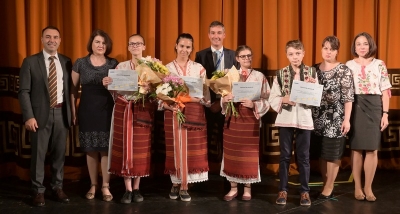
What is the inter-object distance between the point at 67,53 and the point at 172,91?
1.56 m

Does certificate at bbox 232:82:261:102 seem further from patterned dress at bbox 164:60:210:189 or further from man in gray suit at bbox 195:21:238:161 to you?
man in gray suit at bbox 195:21:238:161

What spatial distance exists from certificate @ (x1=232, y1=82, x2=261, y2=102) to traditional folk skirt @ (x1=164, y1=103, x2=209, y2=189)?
359 millimetres

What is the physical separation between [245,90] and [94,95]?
128cm

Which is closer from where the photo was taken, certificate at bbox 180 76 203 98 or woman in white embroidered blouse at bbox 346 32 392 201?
certificate at bbox 180 76 203 98

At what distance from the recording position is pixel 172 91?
4117 mm

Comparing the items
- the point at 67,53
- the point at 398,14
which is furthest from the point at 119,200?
the point at 398,14

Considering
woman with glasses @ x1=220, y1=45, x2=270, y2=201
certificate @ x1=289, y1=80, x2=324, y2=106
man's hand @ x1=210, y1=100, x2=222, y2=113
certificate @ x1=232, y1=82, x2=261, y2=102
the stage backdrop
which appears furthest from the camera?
the stage backdrop

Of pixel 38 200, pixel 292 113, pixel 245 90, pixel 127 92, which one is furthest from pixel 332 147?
pixel 38 200

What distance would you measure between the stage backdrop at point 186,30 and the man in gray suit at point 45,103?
77 cm

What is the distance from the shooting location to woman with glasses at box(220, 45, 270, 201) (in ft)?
13.9

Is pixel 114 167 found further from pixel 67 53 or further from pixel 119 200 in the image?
pixel 67 53

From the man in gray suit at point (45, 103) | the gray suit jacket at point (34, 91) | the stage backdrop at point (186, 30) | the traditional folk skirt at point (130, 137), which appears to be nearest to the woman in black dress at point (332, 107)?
the stage backdrop at point (186, 30)

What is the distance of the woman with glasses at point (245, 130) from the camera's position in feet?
13.9

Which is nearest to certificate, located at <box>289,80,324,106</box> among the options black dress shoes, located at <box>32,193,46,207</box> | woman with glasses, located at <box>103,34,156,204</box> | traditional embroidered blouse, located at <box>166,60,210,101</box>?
traditional embroidered blouse, located at <box>166,60,210,101</box>
